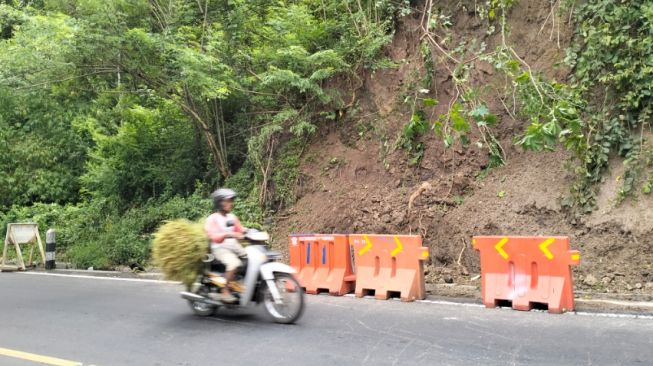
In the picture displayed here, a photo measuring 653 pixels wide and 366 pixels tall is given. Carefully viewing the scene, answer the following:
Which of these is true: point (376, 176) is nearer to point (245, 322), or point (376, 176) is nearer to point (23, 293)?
point (245, 322)

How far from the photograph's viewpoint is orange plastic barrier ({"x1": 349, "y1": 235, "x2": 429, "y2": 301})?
8.52 metres

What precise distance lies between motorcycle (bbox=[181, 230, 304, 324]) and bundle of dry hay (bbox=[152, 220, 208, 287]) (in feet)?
0.51

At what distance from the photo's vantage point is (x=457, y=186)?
11.6m

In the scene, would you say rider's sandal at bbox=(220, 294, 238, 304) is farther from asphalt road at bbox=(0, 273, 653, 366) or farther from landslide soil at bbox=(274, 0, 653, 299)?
landslide soil at bbox=(274, 0, 653, 299)

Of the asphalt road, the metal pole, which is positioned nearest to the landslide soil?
the asphalt road

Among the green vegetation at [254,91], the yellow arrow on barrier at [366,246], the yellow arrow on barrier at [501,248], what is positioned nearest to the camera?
the yellow arrow on barrier at [501,248]

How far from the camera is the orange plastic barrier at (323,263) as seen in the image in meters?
9.26

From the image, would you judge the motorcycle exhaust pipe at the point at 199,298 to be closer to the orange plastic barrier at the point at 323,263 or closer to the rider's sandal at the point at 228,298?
the rider's sandal at the point at 228,298

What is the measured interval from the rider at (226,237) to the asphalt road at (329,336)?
69 cm

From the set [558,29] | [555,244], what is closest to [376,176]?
[558,29]

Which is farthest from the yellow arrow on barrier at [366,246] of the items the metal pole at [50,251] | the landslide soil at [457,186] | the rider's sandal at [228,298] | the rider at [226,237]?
the metal pole at [50,251]

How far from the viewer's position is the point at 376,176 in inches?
516

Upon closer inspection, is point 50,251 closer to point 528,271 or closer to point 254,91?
point 254,91

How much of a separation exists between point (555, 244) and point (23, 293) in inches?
374
